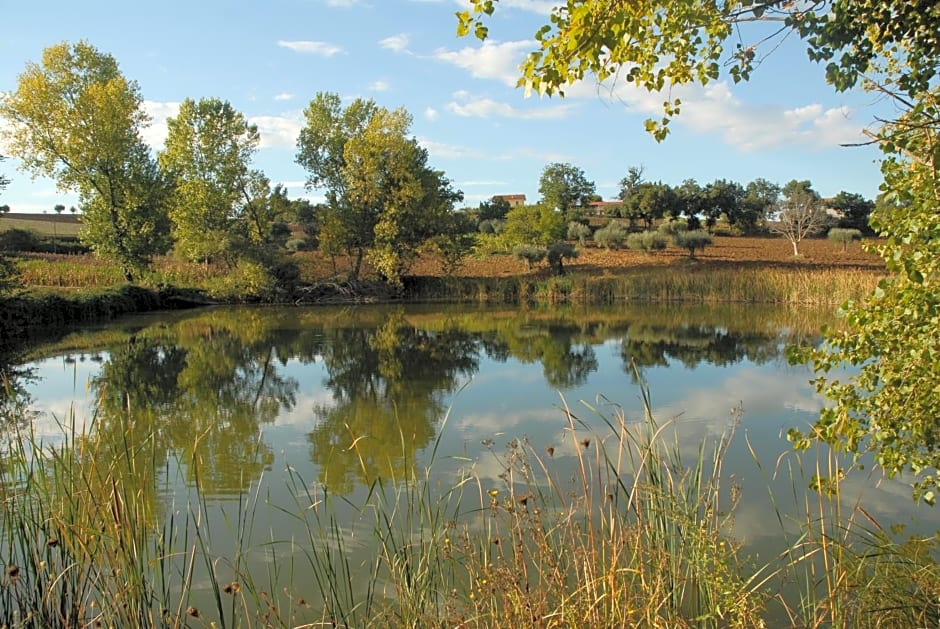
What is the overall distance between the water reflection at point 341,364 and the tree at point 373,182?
595 cm

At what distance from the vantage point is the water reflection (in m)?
6.75

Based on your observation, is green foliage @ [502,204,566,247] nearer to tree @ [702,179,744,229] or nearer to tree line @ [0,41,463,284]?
tree line @ [0,41,463,284]

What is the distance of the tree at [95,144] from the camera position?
78.9 feet

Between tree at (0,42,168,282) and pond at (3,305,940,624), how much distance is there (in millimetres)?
6962

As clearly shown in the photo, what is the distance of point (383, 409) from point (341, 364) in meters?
4.33

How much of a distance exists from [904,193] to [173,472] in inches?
233

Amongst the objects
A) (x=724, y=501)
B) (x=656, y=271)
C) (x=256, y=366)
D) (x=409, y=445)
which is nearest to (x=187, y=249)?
(x=256, y=366)

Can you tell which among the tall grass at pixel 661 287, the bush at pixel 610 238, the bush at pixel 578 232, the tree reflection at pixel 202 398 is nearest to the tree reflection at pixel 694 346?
the tree reflection at pixel 202 398

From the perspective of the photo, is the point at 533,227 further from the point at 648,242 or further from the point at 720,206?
the point at 720,206

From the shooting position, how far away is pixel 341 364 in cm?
1286

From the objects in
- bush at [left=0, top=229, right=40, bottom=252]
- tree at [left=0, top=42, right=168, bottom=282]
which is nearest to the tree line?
tree at [left=0, top=42, right=168, bottom=282]

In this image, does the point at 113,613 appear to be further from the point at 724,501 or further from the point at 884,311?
the point at 724,501

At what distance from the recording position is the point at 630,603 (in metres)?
2.78

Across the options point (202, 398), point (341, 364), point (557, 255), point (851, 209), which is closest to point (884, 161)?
point (202, 398)
